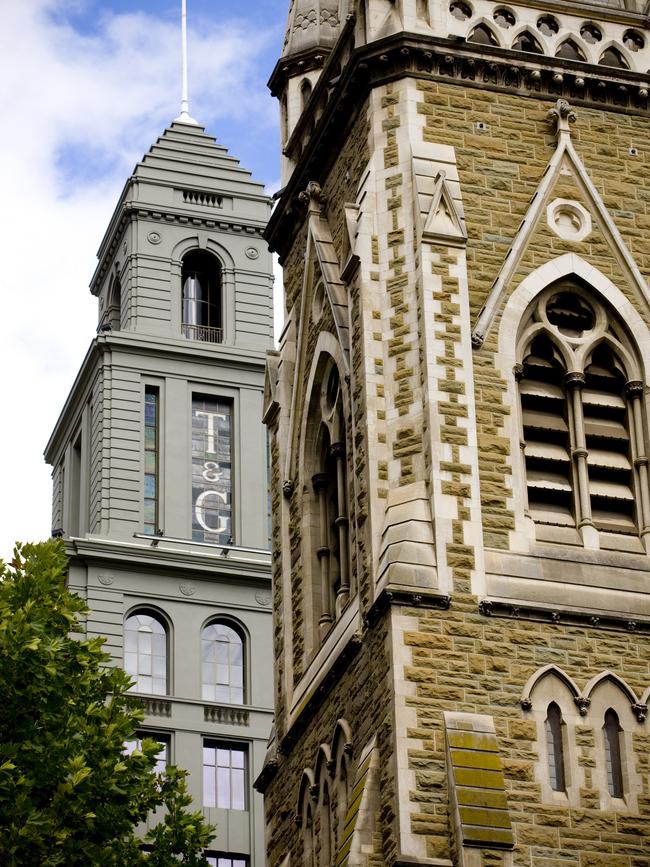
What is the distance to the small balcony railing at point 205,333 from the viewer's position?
6475cm

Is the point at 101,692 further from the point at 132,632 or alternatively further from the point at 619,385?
the point at 132,632

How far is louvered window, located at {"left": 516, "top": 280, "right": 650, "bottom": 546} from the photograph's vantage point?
31.8 metres

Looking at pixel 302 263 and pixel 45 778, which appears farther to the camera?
pixel 302 263

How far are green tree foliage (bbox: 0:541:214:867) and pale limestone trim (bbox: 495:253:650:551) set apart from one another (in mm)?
5869

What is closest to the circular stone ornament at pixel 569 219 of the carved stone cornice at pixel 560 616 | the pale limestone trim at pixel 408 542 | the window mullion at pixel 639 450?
the window mullion at pixel 639 450

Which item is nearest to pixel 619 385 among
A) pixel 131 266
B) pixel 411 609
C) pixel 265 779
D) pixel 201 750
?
pixel 411 609

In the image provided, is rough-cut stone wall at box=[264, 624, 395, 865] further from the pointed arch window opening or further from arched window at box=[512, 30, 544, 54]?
arched window at box=[512, 30, 544, 54]

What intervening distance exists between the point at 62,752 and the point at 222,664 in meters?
27.5

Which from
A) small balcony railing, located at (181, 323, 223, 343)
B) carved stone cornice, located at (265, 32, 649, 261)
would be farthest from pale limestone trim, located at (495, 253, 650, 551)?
small balcony railing, located at (181, 323, 223, 343)

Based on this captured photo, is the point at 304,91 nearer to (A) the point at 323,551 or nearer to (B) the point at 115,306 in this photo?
(A) the point at 323,551

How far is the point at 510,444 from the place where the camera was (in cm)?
3144

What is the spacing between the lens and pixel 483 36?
3469 centimetres

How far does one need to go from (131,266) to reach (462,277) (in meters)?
33.2

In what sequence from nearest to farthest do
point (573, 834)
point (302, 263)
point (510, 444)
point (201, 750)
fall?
point (573, 834) < point (510, 444) < point (302, 263) < point (201, 750)
